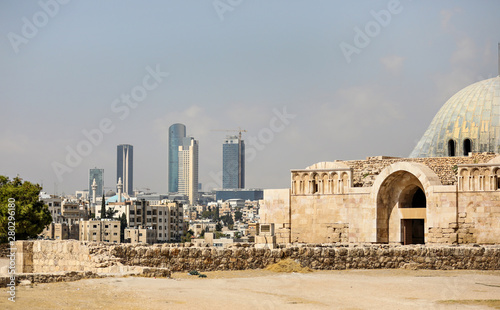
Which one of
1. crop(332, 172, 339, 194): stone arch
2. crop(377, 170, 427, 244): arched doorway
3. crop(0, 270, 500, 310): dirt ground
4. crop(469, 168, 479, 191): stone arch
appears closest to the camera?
crop(0, 270, 500, 310): dirt ground

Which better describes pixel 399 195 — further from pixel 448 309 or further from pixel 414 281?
pixel 448 309

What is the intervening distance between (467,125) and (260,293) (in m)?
22.3

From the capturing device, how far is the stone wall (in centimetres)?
2823

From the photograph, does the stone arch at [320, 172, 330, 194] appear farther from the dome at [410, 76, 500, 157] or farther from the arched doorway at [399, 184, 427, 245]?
the dome at [410, 76, 500, 157]

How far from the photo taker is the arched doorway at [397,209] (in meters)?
27.7

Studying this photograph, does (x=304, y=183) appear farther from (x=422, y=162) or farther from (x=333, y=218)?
(x=422, y=162)

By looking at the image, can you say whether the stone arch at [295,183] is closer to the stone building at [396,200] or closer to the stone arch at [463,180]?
the stone building at [396,200]

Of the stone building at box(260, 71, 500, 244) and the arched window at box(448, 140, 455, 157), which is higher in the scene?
the arched window at box(448, 140, 455, 157)

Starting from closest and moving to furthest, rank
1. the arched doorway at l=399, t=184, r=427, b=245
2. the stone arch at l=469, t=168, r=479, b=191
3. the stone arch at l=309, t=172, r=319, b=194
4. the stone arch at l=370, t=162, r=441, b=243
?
the stone arch at l=469, t=168, r=479, b=191, the stone arch at l=370, t=162, r=441, b=243, the arched doorway at l=399, t=184, r=427, b=245, the stone arch at l=309, t=172, r=319, b=194

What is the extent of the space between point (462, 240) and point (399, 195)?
11.3 feet

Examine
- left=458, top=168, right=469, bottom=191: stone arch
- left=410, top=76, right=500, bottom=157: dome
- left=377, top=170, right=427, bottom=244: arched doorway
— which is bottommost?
left=377, top=170, right=427, bottom=244: arched doorway

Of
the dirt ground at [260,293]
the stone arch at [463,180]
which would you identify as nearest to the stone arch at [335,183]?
the stone arch at [463,180]

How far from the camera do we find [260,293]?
12.9 m

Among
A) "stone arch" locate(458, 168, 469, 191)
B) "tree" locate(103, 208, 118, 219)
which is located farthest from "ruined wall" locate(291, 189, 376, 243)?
"tree" locate(103, 208, 118, 219)
